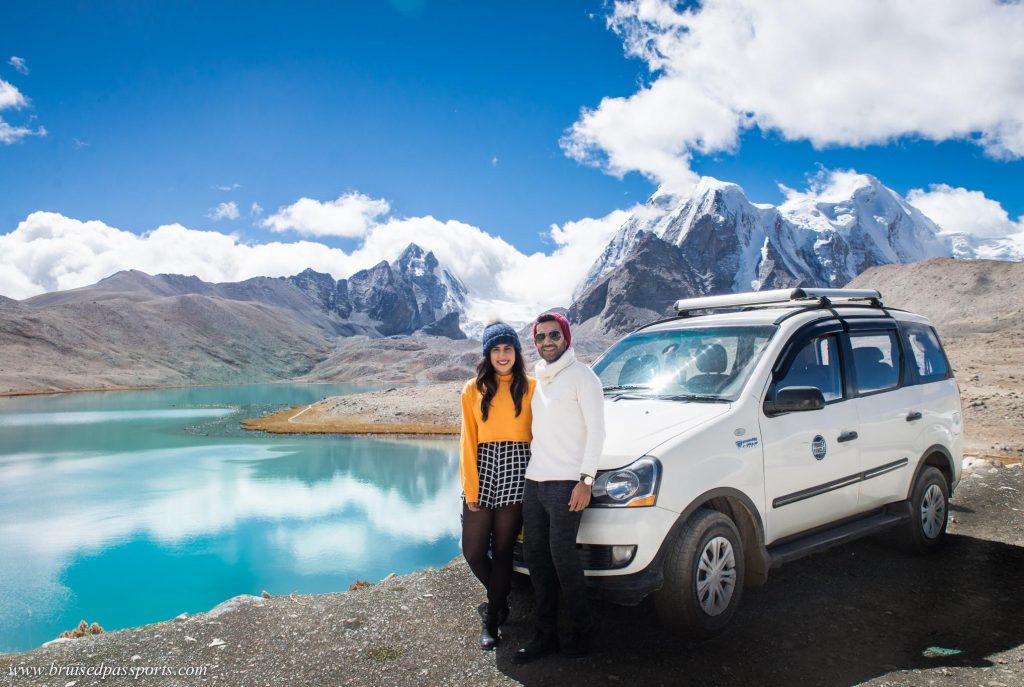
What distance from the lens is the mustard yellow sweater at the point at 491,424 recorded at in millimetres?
5023

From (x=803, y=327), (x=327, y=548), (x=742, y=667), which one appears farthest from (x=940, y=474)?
(x=327, y=548)

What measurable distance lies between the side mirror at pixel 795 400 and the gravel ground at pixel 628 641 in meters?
A: 1.77

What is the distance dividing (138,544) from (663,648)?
827 inches

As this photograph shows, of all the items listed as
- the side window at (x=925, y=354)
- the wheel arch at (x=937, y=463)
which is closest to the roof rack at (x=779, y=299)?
the side window at (x=925, y=354)

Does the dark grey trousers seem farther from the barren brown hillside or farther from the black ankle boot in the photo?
the barren brown hillside

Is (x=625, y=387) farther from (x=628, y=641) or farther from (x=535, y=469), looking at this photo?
(x=628, y=641)

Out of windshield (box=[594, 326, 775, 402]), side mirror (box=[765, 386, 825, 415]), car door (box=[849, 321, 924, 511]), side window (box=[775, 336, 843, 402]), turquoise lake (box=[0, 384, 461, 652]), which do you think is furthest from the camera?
turquoise lake (box=[0, 384, 461, 652])

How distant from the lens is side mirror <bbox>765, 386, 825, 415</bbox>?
205 inches

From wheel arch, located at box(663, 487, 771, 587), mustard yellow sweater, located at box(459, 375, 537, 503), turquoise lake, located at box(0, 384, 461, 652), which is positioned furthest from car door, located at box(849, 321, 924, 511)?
turquoise lake, located at box(0, 384, 461, 652)

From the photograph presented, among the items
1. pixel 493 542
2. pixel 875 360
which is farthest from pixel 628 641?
pixel 875 360

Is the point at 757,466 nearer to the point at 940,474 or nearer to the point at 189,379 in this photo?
the point at 940,474

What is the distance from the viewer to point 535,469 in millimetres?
4797

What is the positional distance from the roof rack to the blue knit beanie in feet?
6.81

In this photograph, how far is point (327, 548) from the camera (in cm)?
2067
